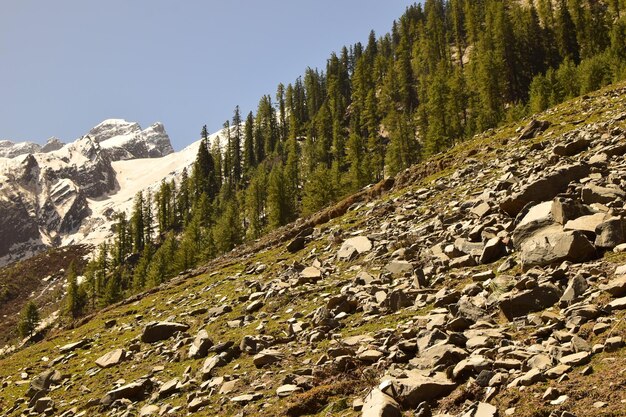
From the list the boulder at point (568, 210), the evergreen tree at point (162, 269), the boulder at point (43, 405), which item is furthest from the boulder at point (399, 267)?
the evergreen tree at point (162, 269)

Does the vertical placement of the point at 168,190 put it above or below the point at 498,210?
above

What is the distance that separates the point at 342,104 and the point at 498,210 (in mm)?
131443

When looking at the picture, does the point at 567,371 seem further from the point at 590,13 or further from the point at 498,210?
the point at 590,13

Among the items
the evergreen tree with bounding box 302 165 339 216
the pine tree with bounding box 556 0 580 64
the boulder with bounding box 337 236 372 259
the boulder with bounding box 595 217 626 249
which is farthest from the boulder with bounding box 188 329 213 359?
the pine tree with bounding box 556 0 580 64

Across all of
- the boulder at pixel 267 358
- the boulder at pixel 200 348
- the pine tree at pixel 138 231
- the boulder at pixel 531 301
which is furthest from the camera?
the pine tree at pixel 138 231

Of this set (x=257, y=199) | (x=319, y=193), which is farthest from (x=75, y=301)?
(x=319, y=193)

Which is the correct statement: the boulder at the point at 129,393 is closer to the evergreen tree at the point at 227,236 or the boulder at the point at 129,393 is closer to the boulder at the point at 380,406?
the boulder at the point at 380,406

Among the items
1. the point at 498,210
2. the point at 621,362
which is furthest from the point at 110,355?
the point at 621,362

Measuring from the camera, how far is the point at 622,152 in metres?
20.9

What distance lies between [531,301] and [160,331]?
19025 millimetres

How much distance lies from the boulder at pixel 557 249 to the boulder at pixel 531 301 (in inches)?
80.7

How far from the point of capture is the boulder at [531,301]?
10742mm

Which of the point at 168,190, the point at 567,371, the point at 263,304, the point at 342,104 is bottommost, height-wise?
the point at 263,304

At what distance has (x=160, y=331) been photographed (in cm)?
2330
